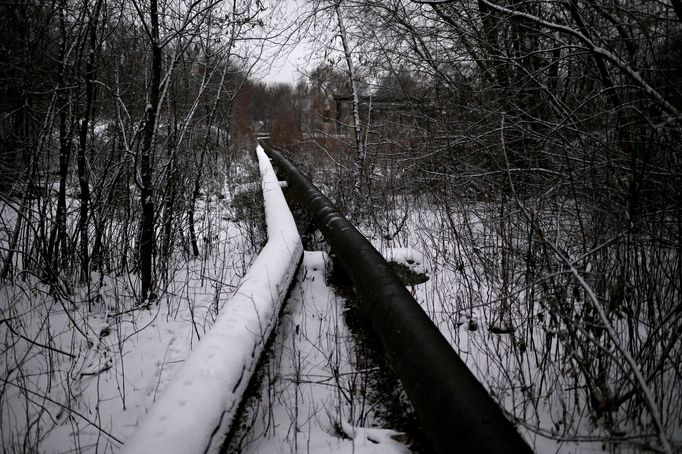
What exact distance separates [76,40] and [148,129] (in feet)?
4.54

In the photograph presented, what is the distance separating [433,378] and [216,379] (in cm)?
76

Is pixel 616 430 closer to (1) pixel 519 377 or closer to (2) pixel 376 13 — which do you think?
(1) pixel 519 377

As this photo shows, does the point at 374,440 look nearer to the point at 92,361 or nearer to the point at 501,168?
the point at 92,361

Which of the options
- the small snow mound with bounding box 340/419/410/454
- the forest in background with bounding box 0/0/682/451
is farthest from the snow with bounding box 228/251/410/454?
the forest in background with bounding box 0/0/682/451

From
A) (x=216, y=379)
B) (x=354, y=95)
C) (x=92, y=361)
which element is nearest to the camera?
(x=216, y=379)

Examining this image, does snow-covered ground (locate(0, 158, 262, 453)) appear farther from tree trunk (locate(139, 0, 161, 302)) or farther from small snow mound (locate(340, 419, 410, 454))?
small snow mound (locate(340, 419, 410, 454))

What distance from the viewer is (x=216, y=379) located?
1195 mm

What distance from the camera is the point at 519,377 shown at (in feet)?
4.99

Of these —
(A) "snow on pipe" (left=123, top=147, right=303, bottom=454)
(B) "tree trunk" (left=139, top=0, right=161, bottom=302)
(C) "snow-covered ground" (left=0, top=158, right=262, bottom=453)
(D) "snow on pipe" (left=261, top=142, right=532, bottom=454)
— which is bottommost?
(C) "snow-covered ground" (left=0, top=158, right=262, bottom=453)

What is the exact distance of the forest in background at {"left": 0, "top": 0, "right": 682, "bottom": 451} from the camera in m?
1.46

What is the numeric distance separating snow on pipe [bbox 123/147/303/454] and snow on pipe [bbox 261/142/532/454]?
1.77ft

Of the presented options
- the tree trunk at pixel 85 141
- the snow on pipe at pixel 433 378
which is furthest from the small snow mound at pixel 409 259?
the tree trunk at pixel 85 141

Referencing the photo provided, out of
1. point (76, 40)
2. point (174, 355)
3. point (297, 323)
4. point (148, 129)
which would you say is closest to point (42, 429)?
point (174, 355)

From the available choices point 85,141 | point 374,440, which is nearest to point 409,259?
point 374,440
